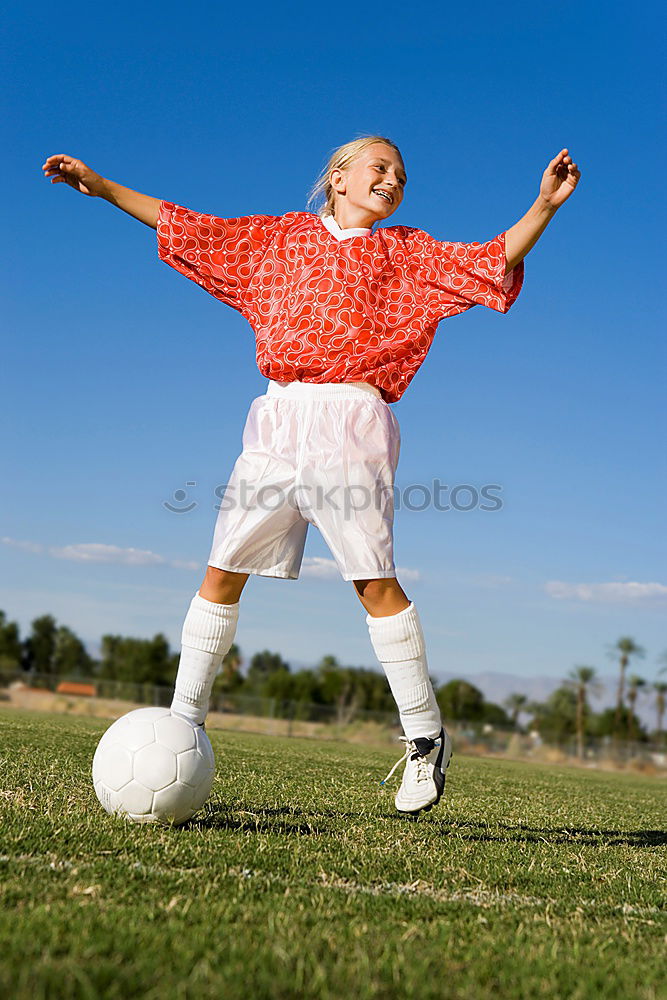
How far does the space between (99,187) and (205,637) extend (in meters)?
2.38

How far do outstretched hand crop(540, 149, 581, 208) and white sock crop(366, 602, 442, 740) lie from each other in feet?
6.56

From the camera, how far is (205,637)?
167 inches

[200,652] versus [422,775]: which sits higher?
[200,652]

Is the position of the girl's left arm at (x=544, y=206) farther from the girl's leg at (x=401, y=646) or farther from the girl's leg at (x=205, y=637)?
the girl's leg at (x=205, y=637)

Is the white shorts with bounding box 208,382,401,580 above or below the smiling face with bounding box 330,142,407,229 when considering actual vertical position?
below

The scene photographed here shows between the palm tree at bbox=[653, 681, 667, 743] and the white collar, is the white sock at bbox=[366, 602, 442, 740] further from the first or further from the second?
the palm tree at bbox=[653, 681, 667, 743]

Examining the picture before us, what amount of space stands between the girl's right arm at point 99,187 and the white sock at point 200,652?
2032 millimetres

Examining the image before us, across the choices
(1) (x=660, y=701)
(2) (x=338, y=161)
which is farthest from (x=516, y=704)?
(2) (x=338, y=161)

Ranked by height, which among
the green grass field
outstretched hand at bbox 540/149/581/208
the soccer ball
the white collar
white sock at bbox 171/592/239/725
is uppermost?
outstretched hand at bbox 540/149/581/208

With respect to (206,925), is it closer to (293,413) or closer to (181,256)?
(293,413)

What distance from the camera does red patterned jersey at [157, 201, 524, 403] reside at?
14.2ft

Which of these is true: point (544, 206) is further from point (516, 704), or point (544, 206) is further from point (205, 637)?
point (516, 704)

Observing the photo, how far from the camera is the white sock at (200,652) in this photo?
4219 millimetres

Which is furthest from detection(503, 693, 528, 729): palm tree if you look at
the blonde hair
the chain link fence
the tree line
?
the blonde hair
